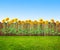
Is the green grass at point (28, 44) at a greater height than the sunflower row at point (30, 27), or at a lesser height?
lesser

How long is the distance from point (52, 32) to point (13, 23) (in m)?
3.17

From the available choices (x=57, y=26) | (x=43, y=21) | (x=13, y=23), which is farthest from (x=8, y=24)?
(x=57, y=26)

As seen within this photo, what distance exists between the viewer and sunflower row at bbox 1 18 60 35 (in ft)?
44.3

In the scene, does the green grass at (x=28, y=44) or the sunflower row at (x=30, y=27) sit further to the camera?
the sunflower row at (x=30, y=27)

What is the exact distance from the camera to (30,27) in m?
14.2

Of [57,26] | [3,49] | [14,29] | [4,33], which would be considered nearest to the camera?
[3,49]

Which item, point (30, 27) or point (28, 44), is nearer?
point (28, 44)

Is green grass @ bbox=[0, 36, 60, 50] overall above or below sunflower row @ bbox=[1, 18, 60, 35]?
below

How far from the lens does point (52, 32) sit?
1423 cm

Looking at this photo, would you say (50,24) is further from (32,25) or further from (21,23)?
(21,23)

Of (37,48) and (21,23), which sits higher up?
(21,23)

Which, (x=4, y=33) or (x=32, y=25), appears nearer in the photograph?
(x=4, y=33)

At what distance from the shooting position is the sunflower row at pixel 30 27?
13516 millimetres

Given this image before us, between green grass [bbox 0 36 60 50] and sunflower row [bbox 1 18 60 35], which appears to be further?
sunflower row [bbox 1 18 60 35]
